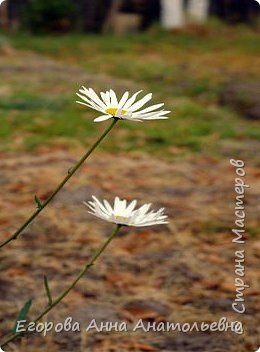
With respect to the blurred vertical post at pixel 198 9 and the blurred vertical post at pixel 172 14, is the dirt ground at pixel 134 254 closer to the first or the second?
the blurred vertical post at pixel 198 9

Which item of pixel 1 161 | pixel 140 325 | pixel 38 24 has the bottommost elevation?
pixel 38 24

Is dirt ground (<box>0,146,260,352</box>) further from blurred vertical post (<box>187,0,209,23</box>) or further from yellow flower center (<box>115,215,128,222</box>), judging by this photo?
blurred vertical post (<box>187,0,209,23</box>)

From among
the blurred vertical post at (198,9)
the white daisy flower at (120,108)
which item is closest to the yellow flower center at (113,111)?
the white daisy flower at (120,108)

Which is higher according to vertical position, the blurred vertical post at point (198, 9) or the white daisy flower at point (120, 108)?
the white daisy flower at point (120, 108)

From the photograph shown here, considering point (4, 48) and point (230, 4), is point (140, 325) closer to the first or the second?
point (230, 4)

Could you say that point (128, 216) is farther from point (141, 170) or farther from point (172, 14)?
point (172, 14)

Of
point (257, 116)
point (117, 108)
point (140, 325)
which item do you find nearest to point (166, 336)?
point (140, 325)
